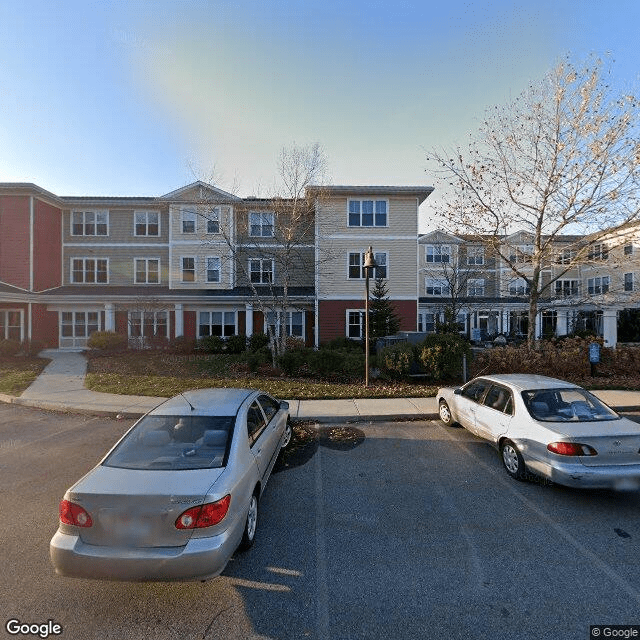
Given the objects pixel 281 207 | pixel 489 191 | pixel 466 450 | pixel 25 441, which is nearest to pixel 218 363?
pixel 281 207

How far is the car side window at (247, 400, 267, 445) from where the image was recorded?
14.1ft

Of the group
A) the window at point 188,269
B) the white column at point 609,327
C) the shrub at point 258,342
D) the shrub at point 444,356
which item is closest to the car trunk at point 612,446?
the shrub at point 444,356

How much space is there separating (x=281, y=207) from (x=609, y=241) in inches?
524

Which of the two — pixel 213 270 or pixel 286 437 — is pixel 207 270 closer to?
pixel 213 270

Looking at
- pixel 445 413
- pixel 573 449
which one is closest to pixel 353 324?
pixel 445 413

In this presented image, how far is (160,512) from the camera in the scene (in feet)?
9.41

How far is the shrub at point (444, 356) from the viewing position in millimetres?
11758

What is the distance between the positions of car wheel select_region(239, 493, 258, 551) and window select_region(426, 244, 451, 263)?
3126 cm

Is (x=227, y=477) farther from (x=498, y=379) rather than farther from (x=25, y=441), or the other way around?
(x=25, y=441)

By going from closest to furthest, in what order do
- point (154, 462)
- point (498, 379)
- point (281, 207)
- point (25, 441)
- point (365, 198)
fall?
1. point (154, 462)
2. point (498, 379)
3. point (25, 441)
4. point (281, 207)
5. point (365, 198)

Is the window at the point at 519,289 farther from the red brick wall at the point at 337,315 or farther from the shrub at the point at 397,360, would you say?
the shrub at the point at 397,360

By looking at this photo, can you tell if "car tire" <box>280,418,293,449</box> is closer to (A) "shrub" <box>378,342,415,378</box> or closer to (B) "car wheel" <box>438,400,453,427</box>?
(B) "car wheel" <box>438,400,453,427</box>

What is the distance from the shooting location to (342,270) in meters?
22.5

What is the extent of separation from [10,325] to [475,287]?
33.7 metres
